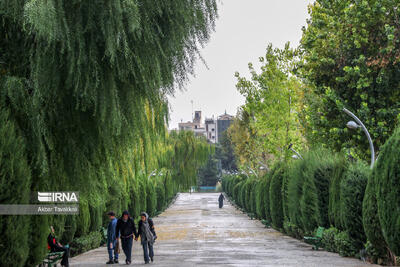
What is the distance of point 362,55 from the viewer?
24.8 m

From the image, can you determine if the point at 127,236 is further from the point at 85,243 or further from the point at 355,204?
the point at 355,204

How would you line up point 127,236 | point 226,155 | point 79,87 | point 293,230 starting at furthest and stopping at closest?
point 226,155 → point 293,230 → point 127,236 → point 79,87

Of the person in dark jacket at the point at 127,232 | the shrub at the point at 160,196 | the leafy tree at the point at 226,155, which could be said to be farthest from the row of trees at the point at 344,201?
the leafy tree at the point at 226,155

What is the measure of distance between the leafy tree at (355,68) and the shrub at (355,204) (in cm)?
788

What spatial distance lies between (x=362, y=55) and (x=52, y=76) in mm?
18267

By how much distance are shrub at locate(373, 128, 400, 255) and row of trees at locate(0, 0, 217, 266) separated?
4.76 meters

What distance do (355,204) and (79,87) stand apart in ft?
35.5

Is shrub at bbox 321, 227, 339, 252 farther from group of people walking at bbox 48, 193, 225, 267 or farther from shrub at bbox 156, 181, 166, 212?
shrub at bbox 156, 181, 166, 212

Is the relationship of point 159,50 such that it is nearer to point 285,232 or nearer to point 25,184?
A: point 25,184

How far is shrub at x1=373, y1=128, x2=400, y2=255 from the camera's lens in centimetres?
1184

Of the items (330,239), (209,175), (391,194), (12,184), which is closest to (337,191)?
(330,239)

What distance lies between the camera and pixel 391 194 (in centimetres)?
1208

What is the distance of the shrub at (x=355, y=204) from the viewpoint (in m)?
17.3

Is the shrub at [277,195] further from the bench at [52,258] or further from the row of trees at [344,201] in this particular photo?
the bench at [52,258]
